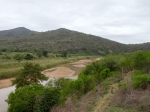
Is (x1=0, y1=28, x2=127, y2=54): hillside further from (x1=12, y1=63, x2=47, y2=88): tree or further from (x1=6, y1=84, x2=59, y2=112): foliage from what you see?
(x1=6, y1=84, x2=59, y2=112): foliage

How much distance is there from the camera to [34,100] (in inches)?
635

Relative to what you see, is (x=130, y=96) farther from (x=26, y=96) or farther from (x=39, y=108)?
(x=26, y=96)

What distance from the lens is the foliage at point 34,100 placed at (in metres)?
15.8

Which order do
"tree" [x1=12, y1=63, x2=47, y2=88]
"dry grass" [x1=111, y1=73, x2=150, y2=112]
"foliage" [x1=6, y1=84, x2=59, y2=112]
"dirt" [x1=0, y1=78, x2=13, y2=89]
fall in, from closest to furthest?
"dry grass" [x1=111, y1=73, x2=150, y2=112] < "foliage" [x1=6, y1=84, x2=59, y2=112] < "tree" [x1=12, y1=63, x2=47, y2=88] < "dirt" [x1=0, y1=78, x2=13, y2=89]

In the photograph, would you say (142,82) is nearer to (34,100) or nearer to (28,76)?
(34,100)

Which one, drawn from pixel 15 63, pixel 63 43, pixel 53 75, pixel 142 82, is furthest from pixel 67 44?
pixel 142 82

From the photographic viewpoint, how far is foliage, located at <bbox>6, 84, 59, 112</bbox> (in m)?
15.8

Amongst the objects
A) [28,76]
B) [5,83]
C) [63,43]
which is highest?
[63,43]

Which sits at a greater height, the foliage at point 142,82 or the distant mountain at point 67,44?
the distant mountain at point 67,44

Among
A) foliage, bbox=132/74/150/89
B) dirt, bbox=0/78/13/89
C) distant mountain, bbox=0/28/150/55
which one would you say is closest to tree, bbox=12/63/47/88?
foliage, bbox=132/74/150/89

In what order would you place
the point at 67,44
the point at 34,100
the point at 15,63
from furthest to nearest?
the point at 67,44, the point at 15,63, the point at 34,100

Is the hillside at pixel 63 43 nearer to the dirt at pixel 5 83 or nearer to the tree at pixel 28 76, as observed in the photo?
the dirt at pixel 5 83

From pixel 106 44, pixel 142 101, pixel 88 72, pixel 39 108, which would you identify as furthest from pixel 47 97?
pixel 106 44

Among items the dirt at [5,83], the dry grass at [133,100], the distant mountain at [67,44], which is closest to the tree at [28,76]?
the dry grass at [133,100]
